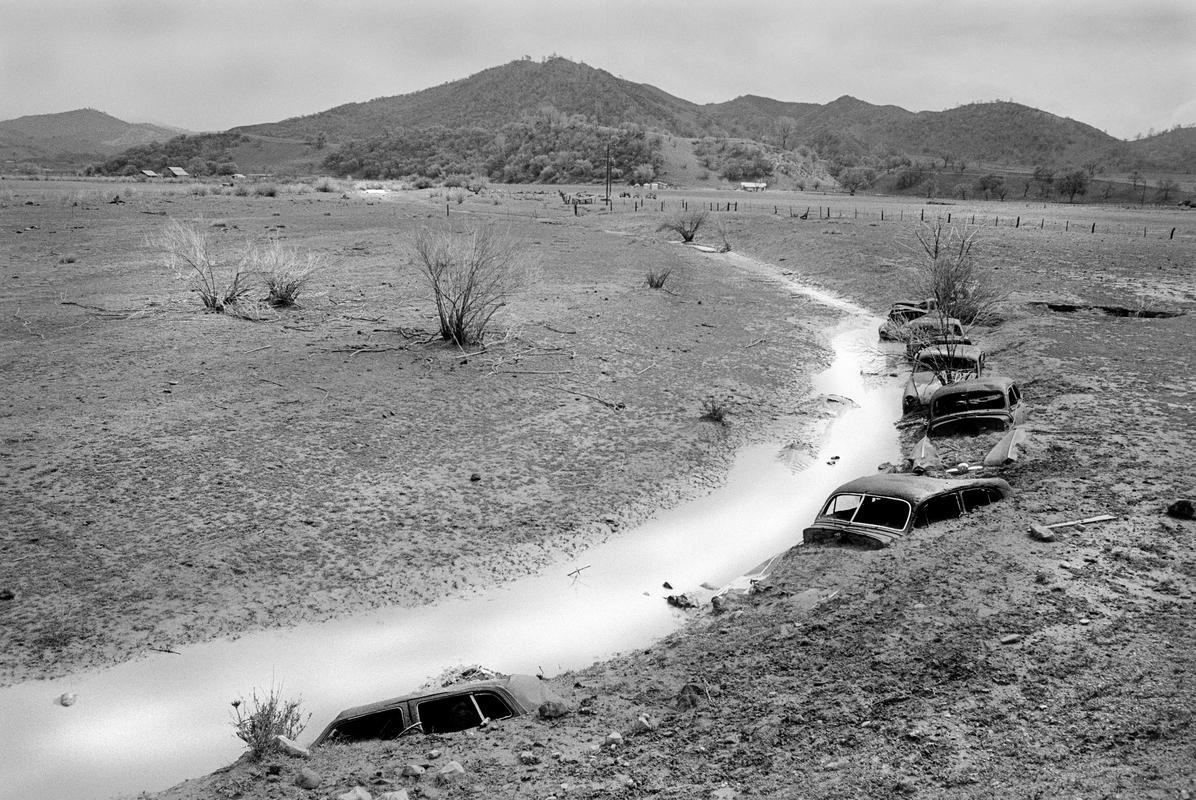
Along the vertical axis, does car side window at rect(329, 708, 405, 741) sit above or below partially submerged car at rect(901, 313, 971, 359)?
below

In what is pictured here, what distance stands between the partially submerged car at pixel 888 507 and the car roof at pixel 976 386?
180 inches

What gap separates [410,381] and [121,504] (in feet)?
21.2

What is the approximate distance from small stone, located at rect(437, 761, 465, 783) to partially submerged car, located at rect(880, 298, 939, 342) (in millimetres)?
18910

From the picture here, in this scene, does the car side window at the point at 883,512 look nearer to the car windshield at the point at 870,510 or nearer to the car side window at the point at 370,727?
the car windshield at the point at 870,510

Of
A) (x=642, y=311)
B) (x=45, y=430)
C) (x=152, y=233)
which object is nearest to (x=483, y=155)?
(x=152, y=233)

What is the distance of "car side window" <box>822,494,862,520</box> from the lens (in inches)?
400

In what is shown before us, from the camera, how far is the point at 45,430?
13445mm

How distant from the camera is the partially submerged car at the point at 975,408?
1443 cm

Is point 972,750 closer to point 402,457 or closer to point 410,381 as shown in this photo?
point 402,457

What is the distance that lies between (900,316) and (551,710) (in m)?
19.3

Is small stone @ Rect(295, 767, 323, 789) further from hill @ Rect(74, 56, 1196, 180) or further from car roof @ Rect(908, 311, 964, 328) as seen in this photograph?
hill @ Rect(74, 56, 1196, 180)

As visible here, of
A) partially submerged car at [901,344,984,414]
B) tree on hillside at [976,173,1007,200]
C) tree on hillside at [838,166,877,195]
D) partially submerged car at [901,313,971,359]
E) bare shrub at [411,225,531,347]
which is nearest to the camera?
partially submerged car at [901,344,984,414]

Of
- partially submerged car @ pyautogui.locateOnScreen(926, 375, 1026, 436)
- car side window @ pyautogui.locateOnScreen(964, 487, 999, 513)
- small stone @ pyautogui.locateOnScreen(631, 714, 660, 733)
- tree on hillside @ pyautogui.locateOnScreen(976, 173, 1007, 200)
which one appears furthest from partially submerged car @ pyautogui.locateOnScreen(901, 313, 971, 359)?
tree on hillside @ pyautogui.locateOnScreen(976, 173, 1007, 200)

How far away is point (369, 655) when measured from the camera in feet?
29.8
